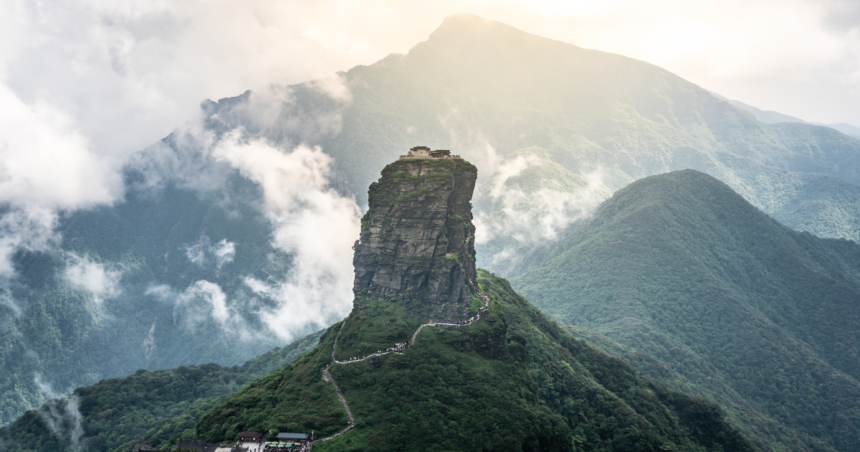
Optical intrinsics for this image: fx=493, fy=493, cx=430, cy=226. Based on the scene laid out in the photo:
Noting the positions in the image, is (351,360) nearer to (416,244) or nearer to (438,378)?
(438,378)

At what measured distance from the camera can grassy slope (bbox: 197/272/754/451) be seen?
61844mm

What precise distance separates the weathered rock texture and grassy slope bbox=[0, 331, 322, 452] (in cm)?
5710

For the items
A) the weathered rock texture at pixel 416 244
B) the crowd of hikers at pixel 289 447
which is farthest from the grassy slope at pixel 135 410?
the weathered rock texture at pixel 416 244

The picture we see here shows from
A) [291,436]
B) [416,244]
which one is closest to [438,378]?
[291,436]

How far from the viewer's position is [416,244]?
8125cm

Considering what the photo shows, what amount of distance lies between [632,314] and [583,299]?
22667 millimetres

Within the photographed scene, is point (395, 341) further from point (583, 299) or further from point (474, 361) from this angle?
point (583, 299)

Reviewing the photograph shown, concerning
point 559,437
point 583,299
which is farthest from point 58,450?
point 583,299

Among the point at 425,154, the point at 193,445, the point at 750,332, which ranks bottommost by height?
the point at 750,332

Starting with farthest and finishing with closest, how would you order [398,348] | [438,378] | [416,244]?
1. [416,244]
2. [398,348]
3. [438,378]

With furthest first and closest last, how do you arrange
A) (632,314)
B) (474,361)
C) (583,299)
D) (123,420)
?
(583,299) < (632,314) < (123,420) < (474,361)

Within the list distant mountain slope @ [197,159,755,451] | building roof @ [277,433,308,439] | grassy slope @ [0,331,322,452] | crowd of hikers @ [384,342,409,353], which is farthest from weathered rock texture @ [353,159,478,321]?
grassy slope @ [0,331,322,452]

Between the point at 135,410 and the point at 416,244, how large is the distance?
94.8 metres

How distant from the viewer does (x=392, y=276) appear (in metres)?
82.2
